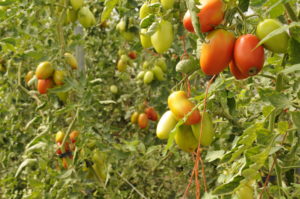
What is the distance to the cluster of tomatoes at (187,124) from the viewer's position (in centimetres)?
102

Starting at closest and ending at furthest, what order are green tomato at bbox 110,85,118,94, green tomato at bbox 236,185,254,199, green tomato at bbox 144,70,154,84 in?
1. green tomato at bbox 236,185,254,199
2. green tomato at bbox 144,70,154,84
3. green tomato at bbox 110,85,118,94

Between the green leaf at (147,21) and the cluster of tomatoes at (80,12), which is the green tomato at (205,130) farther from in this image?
the cluster of tomatoes at (80,12)

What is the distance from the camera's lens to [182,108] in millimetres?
1022

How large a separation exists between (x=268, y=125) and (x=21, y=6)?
4.22 feet

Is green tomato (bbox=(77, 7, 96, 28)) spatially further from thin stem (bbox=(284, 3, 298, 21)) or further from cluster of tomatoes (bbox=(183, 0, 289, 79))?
thin stem (bbox=(284, 3, 298, 21))

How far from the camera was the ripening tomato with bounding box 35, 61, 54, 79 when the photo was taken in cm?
177

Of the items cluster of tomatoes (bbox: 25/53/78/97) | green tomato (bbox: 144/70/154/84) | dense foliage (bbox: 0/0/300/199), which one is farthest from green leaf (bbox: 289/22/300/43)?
green tomato (bbox: 144/70/154/84)

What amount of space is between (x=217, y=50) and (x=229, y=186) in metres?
0.30

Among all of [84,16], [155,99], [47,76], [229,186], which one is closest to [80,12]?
[84,16]

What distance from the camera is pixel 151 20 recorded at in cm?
91

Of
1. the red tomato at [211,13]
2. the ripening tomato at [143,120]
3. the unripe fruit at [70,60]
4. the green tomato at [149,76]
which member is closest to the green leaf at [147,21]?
the red tomato at [211,13]

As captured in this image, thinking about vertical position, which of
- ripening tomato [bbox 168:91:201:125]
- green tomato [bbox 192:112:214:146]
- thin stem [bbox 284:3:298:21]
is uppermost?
thin stem [bbox 284:3:298:21]

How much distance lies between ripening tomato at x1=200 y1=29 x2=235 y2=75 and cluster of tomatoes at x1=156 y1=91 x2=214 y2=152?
0.17m

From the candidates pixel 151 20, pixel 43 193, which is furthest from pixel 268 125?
pixel 43 193
